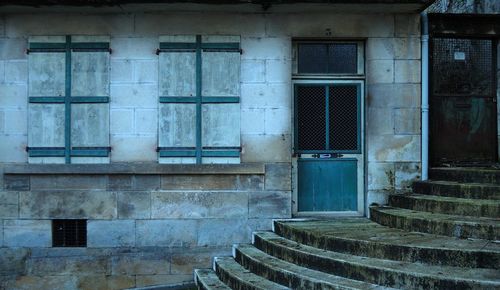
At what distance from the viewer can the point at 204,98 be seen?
7.49 metres

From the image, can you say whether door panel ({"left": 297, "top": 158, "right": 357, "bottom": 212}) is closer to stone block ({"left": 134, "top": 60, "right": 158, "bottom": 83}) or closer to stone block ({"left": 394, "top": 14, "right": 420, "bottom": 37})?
stone block ({"left": 394, "top": 14, "right": 420, "bottom": 37})

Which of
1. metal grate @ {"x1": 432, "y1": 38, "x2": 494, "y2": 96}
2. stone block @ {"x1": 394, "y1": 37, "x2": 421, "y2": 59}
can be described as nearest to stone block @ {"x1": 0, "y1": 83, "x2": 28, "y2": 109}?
stone block @ {"x1": 394, "y1": 37, "x2": 421, "y2": 59}

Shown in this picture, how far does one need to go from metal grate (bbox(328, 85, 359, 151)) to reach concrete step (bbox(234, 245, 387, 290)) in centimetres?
204

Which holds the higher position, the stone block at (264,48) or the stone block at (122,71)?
the stone block at (264,48)

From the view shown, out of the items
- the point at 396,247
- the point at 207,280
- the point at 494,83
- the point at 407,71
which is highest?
the point at 407,71

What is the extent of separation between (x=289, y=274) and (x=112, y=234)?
2822mm

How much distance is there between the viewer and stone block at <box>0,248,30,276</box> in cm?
739

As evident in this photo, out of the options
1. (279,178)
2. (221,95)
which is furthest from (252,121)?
(279,178)

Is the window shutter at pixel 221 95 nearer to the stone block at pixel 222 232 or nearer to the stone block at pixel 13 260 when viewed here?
the stone block at pixel 222 232

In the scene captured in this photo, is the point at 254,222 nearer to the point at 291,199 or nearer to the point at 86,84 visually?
the point at 291,199

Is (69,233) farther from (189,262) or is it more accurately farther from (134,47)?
(134,47)

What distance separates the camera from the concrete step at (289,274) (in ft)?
17.8

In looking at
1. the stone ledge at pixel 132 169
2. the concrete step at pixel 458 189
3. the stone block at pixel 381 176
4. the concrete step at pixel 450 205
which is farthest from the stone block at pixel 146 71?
the concrete step at pixel 458 189

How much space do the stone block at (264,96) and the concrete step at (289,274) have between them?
2017 mm
